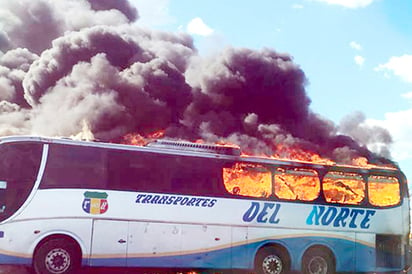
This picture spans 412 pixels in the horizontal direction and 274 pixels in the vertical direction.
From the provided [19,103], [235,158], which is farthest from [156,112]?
[235,158]

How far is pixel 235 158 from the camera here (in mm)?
13922

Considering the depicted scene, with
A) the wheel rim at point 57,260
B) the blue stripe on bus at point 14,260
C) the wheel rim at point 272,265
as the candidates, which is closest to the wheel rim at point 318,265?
the wheel rim at point 272,265

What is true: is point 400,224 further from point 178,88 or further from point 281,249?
point 178,88

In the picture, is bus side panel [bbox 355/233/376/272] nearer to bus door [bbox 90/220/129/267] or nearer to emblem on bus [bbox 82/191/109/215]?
bus door [bbox 90/220/129/267]

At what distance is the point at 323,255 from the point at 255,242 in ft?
7.51

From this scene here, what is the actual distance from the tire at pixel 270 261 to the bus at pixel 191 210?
3cm

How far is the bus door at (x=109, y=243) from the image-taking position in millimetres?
12336

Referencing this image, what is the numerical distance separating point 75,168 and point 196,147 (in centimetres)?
333

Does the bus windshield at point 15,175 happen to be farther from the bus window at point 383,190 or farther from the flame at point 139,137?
the flame at point 139,137

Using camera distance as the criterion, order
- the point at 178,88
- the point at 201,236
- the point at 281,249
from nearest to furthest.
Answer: the point at 201,236, the point at 281,249, the point at 178,88

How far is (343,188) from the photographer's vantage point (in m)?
15.0

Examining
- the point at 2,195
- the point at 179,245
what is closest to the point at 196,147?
the point at 179,245

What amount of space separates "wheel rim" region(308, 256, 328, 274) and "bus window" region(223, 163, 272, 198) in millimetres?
2417

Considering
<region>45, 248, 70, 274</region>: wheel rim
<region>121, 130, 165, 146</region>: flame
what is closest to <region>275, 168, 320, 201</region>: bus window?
<region>45, 248, 70, 274</region>: wheel rim
